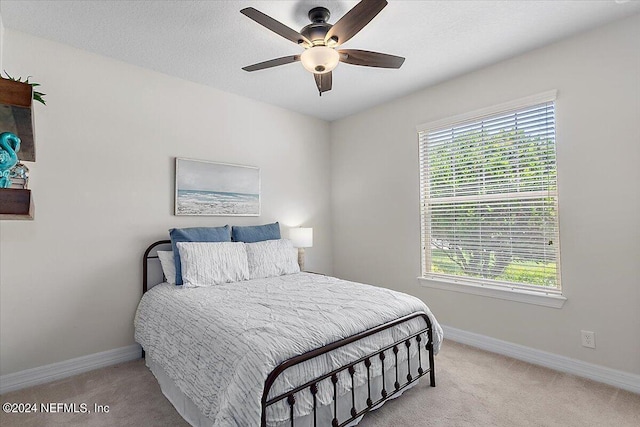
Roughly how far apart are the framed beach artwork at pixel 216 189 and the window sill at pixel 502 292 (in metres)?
2.22

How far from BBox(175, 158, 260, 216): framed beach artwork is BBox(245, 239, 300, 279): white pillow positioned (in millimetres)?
585

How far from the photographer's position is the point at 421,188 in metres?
3.57

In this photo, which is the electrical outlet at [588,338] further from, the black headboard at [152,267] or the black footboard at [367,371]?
the black headboard at [152,267]

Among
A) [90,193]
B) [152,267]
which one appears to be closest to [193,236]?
[152,267]

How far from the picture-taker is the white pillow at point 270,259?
123 inches

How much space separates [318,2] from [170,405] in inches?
114

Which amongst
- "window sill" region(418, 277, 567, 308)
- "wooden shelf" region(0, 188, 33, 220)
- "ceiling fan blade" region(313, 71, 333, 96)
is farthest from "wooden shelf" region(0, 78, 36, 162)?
"window sill" region(418, 277, 567, 308)

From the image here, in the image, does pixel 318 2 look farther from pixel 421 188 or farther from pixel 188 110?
pixel 421 188

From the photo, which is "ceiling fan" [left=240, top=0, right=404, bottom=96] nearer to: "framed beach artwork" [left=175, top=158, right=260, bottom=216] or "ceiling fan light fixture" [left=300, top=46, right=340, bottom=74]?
"ceiling fan light fixture" [left=300, top=46, right=340, bottom=74]

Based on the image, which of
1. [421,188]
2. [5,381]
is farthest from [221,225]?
[421,188]

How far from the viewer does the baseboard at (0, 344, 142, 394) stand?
2344 millimetres

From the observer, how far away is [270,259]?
10.6ft

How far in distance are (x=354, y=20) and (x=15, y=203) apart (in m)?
1.83

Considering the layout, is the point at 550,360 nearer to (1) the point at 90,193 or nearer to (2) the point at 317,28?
(2) the point at 317,28
